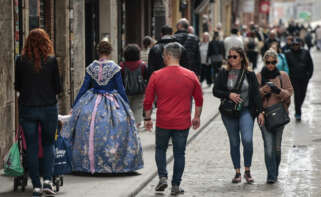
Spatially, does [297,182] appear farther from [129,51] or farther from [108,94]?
[129,51]

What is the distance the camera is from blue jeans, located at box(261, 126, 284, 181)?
1079 cm

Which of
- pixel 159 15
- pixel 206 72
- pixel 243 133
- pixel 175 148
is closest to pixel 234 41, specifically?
pixel 206 72

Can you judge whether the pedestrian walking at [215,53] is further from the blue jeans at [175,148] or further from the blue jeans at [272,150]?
the blue jeans at [175,148]

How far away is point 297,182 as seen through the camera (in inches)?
429

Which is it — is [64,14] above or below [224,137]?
above

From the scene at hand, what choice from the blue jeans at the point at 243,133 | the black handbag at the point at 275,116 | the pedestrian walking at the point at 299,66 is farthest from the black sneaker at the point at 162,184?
the pedestrian walking at the point at 299,66

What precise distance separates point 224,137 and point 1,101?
5.23 m

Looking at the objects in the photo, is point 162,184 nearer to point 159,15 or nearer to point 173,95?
point 173,95

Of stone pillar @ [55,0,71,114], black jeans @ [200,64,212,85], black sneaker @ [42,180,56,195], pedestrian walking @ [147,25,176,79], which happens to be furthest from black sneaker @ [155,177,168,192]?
black jeans @ [200,64,212,85]

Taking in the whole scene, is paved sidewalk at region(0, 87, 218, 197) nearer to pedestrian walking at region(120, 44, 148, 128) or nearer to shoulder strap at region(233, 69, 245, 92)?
shoulder strap at region(233, 69, 245, 92)

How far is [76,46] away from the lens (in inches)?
697

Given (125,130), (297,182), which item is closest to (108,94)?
(125,130)

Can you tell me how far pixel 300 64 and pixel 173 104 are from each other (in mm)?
8702

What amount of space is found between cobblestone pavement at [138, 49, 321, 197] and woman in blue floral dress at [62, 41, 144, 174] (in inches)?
20.3
